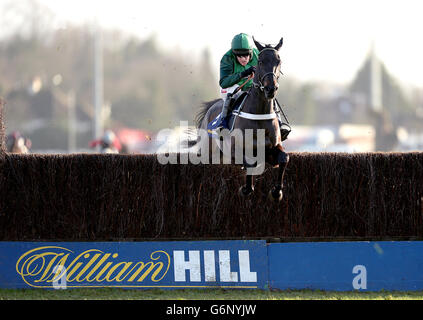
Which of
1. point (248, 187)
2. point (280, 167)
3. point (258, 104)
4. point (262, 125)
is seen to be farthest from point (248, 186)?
point (258, 104)

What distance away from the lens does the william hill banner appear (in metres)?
9.66

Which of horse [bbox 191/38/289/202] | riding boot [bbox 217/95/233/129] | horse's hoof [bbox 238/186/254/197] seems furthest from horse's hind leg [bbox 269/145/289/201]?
riding boot [bbox 217/95/233/129]

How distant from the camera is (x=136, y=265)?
31.9 feet

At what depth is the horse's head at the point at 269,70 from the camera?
8734mm

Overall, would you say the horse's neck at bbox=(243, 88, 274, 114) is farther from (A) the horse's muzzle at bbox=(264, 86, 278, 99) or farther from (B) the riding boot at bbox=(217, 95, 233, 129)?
(B) the riding boot at bbox=(217, 95, 233, 129)

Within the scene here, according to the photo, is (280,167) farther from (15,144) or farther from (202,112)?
(15,144)

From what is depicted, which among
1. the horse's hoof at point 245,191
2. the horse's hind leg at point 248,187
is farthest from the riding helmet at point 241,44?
the horse's hoof at point 245,191

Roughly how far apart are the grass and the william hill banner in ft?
0.38

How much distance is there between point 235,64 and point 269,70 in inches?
58.1

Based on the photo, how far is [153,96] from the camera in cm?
6169

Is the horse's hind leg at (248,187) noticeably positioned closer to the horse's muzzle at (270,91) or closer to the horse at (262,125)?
the horse at (262,125)

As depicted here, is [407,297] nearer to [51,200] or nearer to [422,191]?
[422,191]

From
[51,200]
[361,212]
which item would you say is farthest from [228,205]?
[51,200]

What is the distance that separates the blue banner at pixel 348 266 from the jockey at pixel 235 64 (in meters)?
2.13
